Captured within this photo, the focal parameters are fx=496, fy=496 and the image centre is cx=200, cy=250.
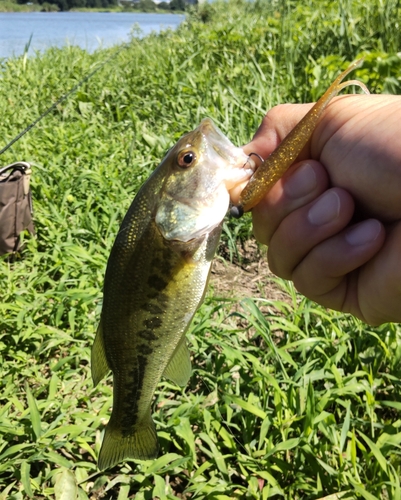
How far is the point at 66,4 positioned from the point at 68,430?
172 feet

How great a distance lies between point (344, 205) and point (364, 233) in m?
0.11

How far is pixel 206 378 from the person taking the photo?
267 cm

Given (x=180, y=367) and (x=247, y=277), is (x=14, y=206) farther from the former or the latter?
(x=180, y=367)

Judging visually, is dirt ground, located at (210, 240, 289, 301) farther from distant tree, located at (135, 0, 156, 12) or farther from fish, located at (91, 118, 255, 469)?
distant tree, located at (135, 0, 156, 12)

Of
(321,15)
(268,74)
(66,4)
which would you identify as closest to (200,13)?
(321,15)

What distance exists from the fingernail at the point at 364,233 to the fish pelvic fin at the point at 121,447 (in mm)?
1067

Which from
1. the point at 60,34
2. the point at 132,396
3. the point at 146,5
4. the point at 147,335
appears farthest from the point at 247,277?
the point at 146,5

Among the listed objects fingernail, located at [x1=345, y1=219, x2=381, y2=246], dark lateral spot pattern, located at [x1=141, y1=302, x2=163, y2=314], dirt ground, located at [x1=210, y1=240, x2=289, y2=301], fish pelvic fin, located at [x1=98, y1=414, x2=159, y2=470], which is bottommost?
dirt ground, located at [x1=210, y1=240, x2=289, y2=301]

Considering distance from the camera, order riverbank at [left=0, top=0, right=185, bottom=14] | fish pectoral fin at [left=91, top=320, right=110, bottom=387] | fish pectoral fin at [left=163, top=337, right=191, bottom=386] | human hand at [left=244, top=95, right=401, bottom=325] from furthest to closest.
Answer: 1. riverbank at [left=0, top=0, right=185, bottom=14]
2. fish pectoral fin at [left=163, top=337, right=191, bottom=386]
3. fish pectoral fin at [left=91, top=320, right=110, bottom=387]
4. human hand at [left=244, top=95, right=401, bottom=325]

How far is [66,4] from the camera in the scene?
1857 inches

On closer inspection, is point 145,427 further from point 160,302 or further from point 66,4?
point 66,4

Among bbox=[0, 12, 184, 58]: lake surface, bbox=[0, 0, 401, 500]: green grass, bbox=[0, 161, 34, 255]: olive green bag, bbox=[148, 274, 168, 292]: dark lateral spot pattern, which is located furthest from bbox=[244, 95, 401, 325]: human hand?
bbox=[0, 12, 184, 58]: lake surface

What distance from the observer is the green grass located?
221 cm

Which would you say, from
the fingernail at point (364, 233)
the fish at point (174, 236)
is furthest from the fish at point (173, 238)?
the fingernail at point (364, 233)
